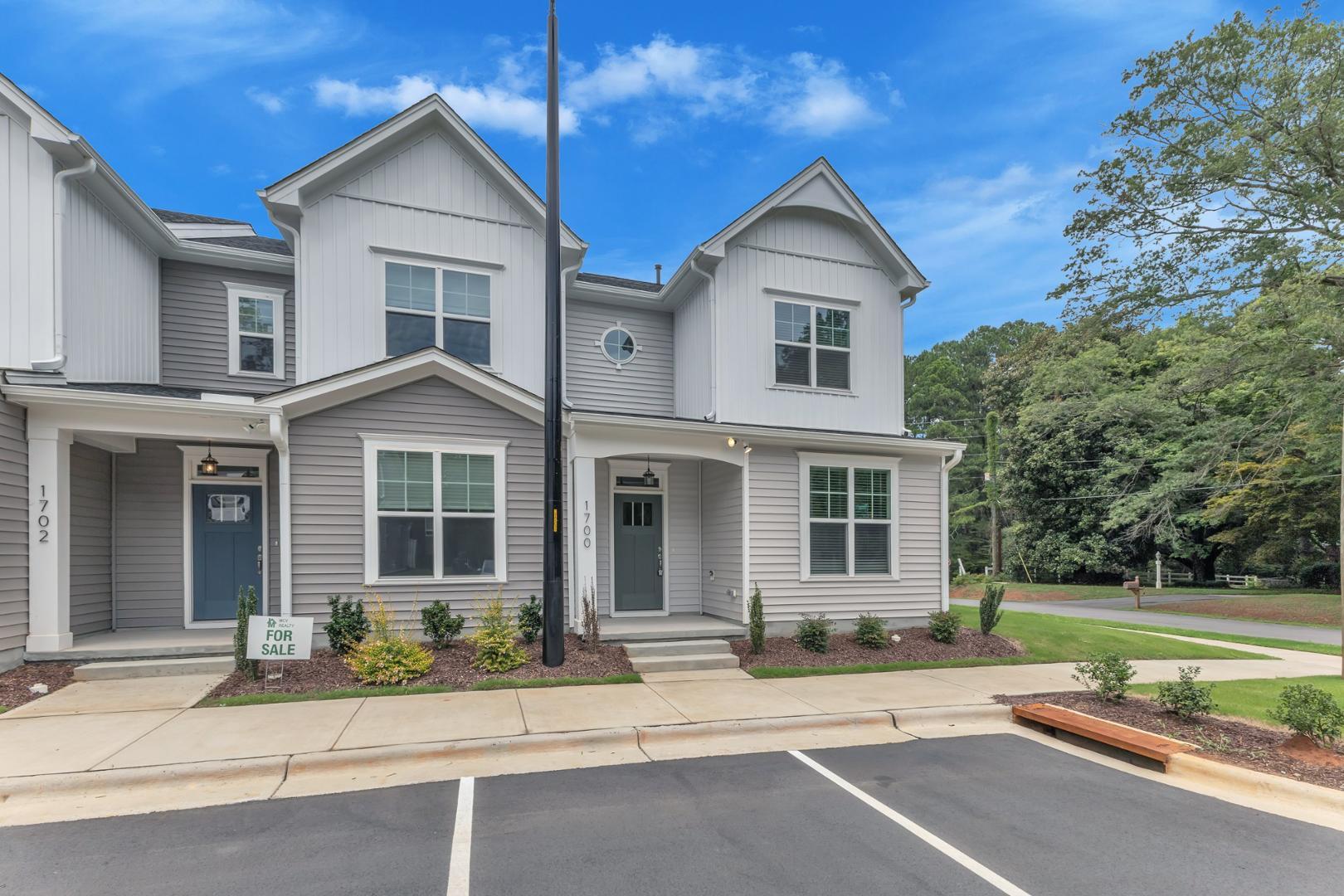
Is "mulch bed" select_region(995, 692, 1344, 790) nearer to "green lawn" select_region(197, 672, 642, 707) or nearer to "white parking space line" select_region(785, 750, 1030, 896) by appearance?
"white parking space line" select_region(785, 750, 1030, 896)

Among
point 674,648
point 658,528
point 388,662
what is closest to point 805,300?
point 658,528

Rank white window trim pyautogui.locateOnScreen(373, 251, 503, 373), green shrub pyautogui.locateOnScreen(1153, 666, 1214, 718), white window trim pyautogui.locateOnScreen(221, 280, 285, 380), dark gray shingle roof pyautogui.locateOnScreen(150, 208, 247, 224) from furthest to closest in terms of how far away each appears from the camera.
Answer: dark gray shingle roof pyautogui.locateOnScreen(150, 208, 247, 224)
white window trim pyautogui.locateOnScreen(221, 280, 285, 380)
white window trim pyautogui.locateOnScreen(373, 251, 503, 373)
green shrub pyautogui.locateOnScreen(1153, 666, 1214, 718)

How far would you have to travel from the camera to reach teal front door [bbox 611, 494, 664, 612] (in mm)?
10977

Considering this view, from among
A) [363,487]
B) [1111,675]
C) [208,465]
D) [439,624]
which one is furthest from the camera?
[208,465]

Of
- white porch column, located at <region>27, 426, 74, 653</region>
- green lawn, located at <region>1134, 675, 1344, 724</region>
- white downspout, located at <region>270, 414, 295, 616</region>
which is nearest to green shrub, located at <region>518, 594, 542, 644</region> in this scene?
white downspout, located at <region>270, 414, 295, 616</region>

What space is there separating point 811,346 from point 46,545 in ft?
35.4

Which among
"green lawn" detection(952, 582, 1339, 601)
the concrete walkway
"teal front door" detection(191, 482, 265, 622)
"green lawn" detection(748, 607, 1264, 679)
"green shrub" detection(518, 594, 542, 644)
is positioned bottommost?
"green lawn" detection(952, 582, 1339, 601)

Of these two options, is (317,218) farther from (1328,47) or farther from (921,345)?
(921,345)

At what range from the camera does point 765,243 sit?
36.9 feet

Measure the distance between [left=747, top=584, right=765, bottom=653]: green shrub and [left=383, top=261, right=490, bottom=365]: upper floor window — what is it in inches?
214

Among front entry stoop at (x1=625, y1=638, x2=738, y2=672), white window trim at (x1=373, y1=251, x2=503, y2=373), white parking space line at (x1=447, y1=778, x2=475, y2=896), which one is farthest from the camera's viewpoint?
white window trim at (x1=373, y1=251, x2=503, y2=373)

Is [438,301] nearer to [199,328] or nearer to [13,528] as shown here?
[199,328]

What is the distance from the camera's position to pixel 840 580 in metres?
10.8

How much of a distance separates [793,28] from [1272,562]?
31736mm
